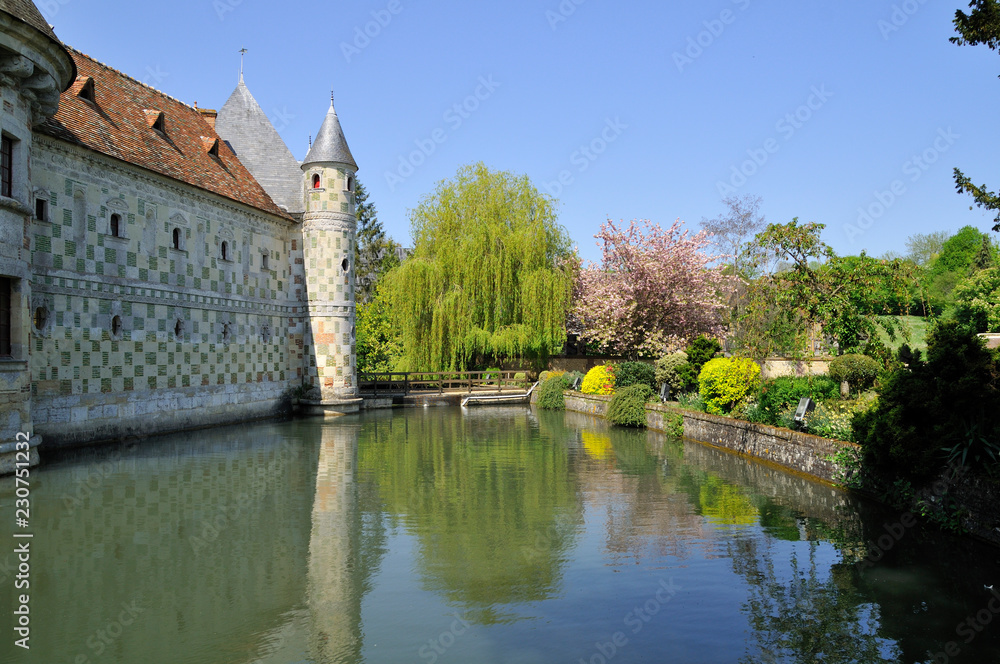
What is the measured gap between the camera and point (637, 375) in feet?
74.6

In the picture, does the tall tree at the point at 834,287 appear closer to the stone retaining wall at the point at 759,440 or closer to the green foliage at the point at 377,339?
the stone retaining wall at the point at 759,440

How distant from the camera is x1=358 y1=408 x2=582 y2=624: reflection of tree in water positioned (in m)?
6.96

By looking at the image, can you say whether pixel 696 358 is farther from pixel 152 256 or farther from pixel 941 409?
pixel 152 256

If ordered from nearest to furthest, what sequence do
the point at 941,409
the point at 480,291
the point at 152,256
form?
the point at 941,409
the point at 152,256
the point at 480,291

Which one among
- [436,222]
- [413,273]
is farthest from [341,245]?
[436,222]

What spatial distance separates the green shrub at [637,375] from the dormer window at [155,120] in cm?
1633

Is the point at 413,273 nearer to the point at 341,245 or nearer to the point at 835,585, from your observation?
the point at 341,245

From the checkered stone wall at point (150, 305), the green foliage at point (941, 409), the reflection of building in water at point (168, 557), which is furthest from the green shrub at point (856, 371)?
the checkered stone wall at point (150, 305)

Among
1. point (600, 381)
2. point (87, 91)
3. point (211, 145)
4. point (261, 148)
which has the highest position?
point (261, 148)

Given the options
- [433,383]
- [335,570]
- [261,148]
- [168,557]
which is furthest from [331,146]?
[335,570]

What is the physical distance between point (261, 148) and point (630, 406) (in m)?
17.6

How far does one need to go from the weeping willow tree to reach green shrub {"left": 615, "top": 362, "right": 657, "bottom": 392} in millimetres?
7401

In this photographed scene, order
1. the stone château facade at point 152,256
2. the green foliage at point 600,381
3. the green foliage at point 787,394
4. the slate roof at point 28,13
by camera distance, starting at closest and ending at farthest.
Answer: the slate roof at point 28,13, the stone château facade at point 152,256, the green foliage at point 787,394, the green foliage at point 600,381

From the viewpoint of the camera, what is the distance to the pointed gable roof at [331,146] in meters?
25.9
